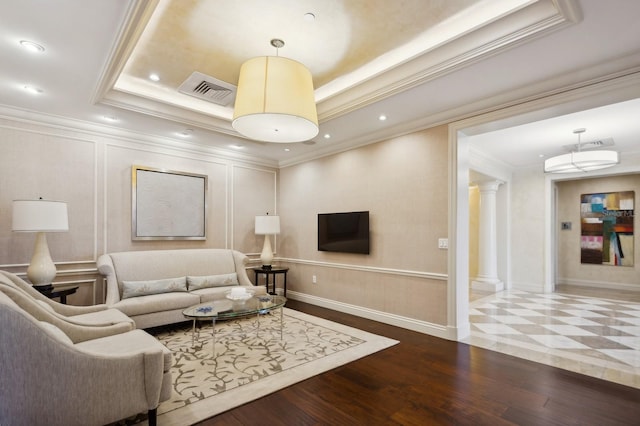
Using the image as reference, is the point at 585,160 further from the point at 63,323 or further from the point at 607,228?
the point at 63,323

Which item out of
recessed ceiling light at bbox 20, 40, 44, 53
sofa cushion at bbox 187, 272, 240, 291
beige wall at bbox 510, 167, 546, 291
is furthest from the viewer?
beige wall at bbox 510, 167, 546, 291

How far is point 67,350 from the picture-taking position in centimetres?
175

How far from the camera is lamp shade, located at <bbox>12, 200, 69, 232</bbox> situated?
328 cm

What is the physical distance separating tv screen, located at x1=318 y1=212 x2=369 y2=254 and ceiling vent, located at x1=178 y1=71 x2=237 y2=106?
234 centimetres

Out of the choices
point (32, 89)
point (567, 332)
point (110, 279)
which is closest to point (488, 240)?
point (567, 332)

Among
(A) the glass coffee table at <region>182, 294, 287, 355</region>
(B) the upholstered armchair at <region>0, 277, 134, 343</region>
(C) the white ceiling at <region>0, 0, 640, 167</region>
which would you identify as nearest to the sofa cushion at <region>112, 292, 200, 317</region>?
(A) the glass coffee table at <region>182, 294, 287, 355</region>

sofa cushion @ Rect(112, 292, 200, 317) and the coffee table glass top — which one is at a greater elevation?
the coffee table glass top

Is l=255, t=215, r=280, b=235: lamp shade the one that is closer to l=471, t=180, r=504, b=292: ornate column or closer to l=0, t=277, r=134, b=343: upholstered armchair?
l=0, t=277, r=134, b=343: upholstered armchair

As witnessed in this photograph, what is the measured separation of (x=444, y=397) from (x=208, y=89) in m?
3.86

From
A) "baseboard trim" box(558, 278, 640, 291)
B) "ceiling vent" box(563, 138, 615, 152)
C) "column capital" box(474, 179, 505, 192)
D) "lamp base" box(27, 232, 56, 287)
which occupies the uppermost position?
"ceiling vent" box(563, 138, 615, 152)

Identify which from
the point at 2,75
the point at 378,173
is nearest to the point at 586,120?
the point at 378,173

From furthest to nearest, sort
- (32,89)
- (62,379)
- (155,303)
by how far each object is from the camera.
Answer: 1. (155,303)
2. (32,89)
3. (62,379)

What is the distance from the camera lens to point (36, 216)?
131 inches

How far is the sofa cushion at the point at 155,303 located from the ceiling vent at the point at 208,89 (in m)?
2.51
